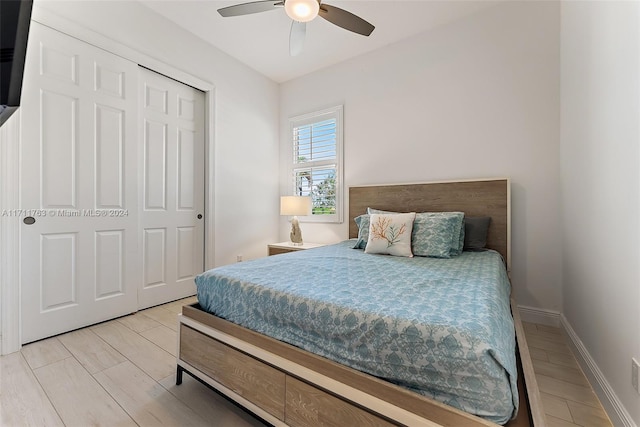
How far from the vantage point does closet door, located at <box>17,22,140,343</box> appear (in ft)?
6.72

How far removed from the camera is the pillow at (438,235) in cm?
219

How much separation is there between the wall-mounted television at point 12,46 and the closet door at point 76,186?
6.25ft

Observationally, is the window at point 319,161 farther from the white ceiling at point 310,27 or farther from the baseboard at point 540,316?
the baseboard at point 540,316

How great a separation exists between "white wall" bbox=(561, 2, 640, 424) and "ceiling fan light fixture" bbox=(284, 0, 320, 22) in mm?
1541

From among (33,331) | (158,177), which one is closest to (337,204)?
(158,177)

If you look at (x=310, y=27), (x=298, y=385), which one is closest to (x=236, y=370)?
(x=298, y=385)

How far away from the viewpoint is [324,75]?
367cm

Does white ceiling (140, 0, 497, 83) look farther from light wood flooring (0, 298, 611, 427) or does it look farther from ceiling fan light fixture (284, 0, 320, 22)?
light wood flooring (0, 298, 611, 427)

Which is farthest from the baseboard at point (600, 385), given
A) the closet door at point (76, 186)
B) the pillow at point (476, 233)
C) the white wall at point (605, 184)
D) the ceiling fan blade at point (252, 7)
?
the closet door at point (76, 186)

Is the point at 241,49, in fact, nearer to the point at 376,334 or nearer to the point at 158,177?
the point at 158,177

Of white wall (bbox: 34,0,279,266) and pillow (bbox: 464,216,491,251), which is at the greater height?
white wall (bbox: 34,0,279,266)

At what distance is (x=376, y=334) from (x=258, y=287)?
62 cm

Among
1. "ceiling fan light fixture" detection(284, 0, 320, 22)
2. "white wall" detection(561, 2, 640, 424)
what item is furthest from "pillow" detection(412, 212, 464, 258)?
"ceiling fan light fixture" detection(284, 0, 320, 22)

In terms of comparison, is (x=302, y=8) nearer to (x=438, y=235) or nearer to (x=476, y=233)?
(x=438, y=235)
